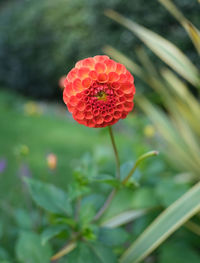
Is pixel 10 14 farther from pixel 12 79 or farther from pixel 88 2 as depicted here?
pixel 88 2

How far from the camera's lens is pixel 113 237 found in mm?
906

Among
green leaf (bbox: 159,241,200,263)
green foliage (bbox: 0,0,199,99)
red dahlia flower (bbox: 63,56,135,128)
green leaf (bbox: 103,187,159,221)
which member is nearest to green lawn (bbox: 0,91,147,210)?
green leaf (bbox: 103,187,159,221)

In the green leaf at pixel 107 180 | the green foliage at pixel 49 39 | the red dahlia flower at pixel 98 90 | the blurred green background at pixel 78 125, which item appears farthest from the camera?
the green foliage at pixel 49 39

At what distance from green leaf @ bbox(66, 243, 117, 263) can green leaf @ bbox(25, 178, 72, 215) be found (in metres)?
0.10

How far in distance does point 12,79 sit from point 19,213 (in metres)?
4.40

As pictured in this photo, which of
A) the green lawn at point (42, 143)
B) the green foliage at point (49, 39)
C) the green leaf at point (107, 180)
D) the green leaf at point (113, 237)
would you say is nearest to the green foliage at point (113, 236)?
the green leaf at point (113, 237)

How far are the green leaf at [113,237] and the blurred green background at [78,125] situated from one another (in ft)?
0.58

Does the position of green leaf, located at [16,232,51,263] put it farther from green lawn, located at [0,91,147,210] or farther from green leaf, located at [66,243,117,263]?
green lawn, located at [0,91,147,210]

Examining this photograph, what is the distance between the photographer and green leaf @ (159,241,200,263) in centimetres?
105

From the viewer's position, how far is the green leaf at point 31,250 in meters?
0.88

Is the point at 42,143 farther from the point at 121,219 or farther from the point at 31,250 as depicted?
the point at 31,250

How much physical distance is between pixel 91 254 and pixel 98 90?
463mm

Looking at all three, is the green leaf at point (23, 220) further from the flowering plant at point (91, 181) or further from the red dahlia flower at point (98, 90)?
the red dahlia flower at point (98, 90)

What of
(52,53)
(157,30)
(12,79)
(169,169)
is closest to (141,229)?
(169,169)
